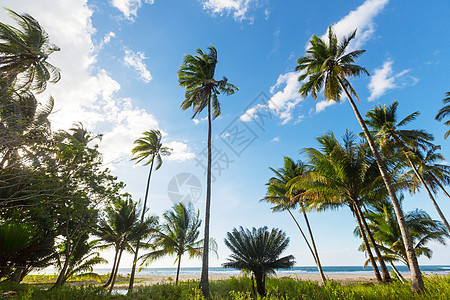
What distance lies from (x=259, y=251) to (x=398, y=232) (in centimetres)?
1029

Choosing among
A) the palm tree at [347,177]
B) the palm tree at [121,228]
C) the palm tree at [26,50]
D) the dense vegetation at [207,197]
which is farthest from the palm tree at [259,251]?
the palm tree at [26,50]

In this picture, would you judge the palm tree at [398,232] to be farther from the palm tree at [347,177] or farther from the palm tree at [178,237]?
the palm tree at [178,237]

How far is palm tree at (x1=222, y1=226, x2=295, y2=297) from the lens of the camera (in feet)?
37.2

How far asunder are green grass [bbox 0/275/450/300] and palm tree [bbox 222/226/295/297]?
1014 mm

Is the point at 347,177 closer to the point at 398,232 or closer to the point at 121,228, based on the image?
the point at 398,232

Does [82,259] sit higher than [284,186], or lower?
lower

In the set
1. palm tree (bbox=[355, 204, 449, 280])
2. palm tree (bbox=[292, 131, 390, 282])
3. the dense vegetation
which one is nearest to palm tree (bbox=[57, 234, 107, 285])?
the dense vegetation

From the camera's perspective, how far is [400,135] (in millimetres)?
15773

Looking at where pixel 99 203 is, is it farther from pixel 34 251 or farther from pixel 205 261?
pixel 205 261

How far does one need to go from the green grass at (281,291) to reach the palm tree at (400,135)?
10.5 m

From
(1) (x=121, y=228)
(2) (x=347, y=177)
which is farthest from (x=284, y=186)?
(1) (x=121, y=228)

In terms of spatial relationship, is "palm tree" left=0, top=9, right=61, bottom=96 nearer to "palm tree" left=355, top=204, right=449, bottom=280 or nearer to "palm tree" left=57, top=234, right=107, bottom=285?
"palm tree" left=57, top=234, right=107, bottom=285

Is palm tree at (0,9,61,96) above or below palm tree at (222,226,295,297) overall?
above

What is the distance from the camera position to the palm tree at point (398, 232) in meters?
13.7
